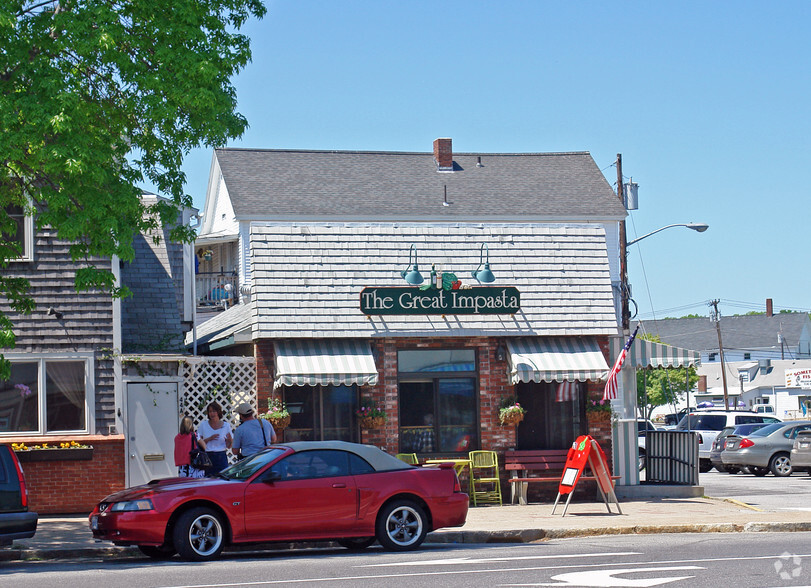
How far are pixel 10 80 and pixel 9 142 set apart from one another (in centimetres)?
124

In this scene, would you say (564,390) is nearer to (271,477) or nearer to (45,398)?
(271,477)

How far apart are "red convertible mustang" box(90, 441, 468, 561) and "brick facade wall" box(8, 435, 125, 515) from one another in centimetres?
496

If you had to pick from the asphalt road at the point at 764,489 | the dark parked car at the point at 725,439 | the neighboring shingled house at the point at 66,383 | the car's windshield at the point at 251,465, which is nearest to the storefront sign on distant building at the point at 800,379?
the dark parked car at the point at 725,439

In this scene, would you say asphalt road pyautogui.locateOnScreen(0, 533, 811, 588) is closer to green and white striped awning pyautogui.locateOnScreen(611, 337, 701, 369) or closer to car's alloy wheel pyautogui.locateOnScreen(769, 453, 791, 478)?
green and white striped awning pyautogui.locateOnScreen(611, 337, 701, 369)

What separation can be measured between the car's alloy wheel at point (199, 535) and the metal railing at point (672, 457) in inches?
419

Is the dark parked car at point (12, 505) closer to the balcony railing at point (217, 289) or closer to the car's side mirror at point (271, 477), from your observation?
the car's side mirror at point (271, 477)

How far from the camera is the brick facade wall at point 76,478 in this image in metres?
17.5

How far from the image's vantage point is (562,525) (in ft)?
50.5

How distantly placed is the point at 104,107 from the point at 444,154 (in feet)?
79.7

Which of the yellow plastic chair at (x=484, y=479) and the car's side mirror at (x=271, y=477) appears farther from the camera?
the yellow plastic chair at (x=484, y=479)

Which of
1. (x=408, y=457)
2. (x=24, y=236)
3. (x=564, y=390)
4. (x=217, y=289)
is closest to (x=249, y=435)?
(x=408, y=457)

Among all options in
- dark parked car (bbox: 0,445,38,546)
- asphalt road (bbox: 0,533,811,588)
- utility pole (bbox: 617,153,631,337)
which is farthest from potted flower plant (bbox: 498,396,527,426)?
utility pole (bbox: 617,153,631,337)

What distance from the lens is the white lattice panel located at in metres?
18.3

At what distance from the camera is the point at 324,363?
1792cm
